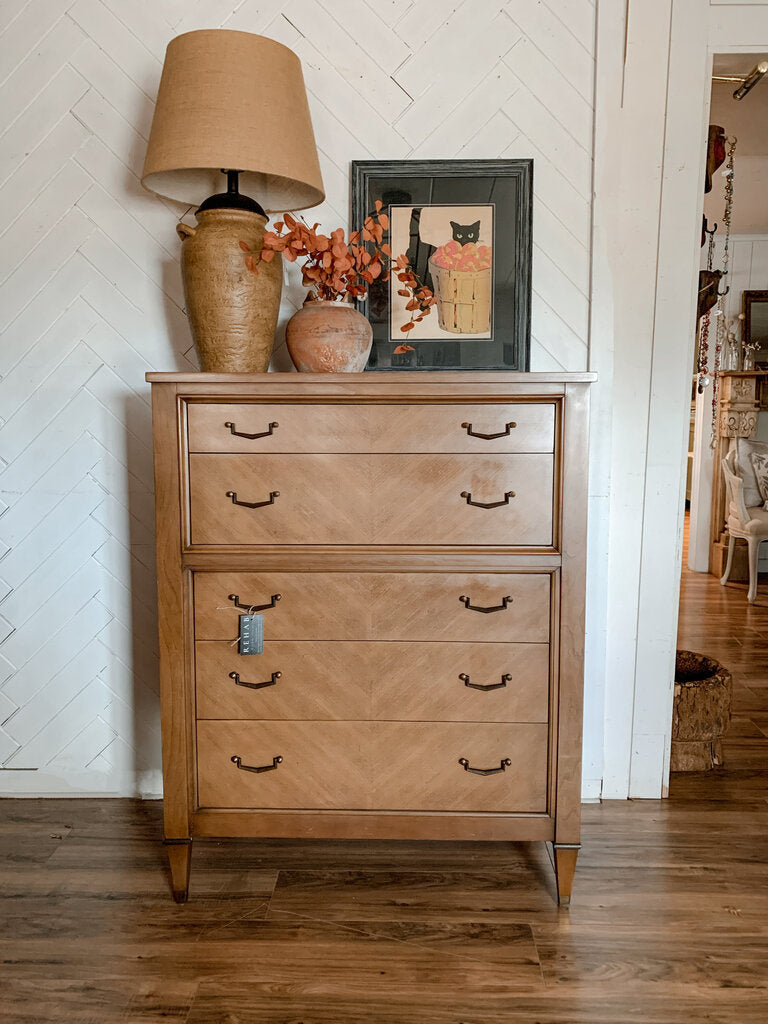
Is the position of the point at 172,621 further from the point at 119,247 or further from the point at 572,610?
the point at 119,247

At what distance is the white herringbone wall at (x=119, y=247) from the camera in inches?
77.6

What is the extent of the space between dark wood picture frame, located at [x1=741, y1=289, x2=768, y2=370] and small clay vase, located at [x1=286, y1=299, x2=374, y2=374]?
187 inches

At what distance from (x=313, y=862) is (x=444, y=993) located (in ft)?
1.73

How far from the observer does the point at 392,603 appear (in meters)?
1.61

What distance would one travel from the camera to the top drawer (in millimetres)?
1569

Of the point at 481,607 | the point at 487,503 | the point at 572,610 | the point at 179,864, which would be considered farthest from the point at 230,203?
the point at 179,864

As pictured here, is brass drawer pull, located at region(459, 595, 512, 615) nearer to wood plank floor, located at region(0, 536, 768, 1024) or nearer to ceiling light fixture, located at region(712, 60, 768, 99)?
wood plank floor, located at region(0, 536, 768, 1024)

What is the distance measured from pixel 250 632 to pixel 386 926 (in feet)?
2.24

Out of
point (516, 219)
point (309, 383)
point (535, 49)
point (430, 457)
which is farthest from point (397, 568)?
point (535, 49)

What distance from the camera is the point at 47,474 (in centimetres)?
212

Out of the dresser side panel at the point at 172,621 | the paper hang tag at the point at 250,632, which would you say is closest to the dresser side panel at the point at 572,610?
the paper hang tag at the point at 250,632

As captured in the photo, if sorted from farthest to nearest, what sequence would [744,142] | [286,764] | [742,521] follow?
[742,521] < [744,142] < [286,764]

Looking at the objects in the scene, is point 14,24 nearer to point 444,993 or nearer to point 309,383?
point 309,383

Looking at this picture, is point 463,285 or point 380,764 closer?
point 380,764
